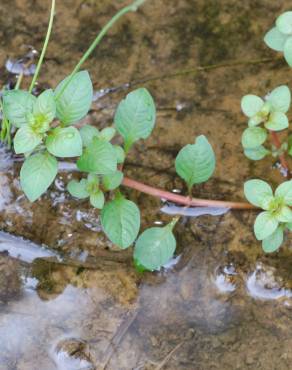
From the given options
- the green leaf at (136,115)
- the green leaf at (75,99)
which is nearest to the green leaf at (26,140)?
the green leaf at (75,99)

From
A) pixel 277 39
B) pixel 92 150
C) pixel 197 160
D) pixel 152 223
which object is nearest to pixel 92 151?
pixel 92 150

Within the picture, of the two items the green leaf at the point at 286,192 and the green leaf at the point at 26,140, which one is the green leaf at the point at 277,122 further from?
the green leaf at the point at 26,140

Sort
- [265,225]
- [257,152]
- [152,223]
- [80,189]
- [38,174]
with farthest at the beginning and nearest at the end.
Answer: [152,223] < [257,152] < [80,189] < [265,225] < [38,174]

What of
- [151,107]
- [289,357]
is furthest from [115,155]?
[289,357]

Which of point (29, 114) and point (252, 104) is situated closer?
point (29, 114)

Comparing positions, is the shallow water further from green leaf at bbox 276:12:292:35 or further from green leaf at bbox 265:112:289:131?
green leaf at bbox 276:12:292:35

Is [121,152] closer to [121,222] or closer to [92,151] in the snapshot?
[92,151]

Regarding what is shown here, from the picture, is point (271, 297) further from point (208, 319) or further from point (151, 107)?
point (151, 107)
